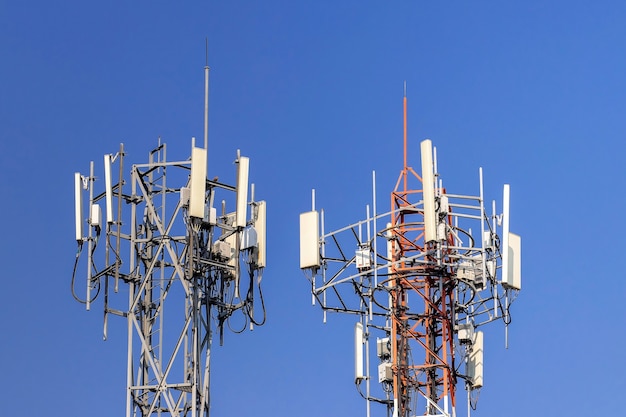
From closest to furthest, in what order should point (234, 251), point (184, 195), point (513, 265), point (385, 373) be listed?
point (184, 195)
point (234, 251)
point (513, 265)
point (385, 373)

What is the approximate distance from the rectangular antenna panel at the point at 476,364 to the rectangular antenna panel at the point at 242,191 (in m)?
10.7

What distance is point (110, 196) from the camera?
54.5m

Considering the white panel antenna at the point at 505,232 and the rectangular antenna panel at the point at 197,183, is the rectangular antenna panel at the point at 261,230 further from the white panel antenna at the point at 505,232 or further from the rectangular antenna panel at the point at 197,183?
the white panel antenna at the point at 505,232

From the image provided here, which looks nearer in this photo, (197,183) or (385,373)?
(197,183)

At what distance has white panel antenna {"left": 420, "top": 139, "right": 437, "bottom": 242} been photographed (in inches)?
2224

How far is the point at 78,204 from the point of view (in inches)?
2183

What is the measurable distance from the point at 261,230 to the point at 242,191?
1867mm

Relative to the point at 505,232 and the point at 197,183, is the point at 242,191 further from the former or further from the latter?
the point at 505,232

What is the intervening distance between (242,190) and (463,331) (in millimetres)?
10770

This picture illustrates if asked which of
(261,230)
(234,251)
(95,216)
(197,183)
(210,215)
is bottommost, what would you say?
(234,251)

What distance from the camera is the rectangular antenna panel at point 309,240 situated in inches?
2373

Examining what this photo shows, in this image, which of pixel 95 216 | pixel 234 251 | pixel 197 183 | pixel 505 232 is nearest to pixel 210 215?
pixel 197 183

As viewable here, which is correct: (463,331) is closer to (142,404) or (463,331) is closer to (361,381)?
(361,381)

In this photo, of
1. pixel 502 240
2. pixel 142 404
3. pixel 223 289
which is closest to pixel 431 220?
pixel 502 240
